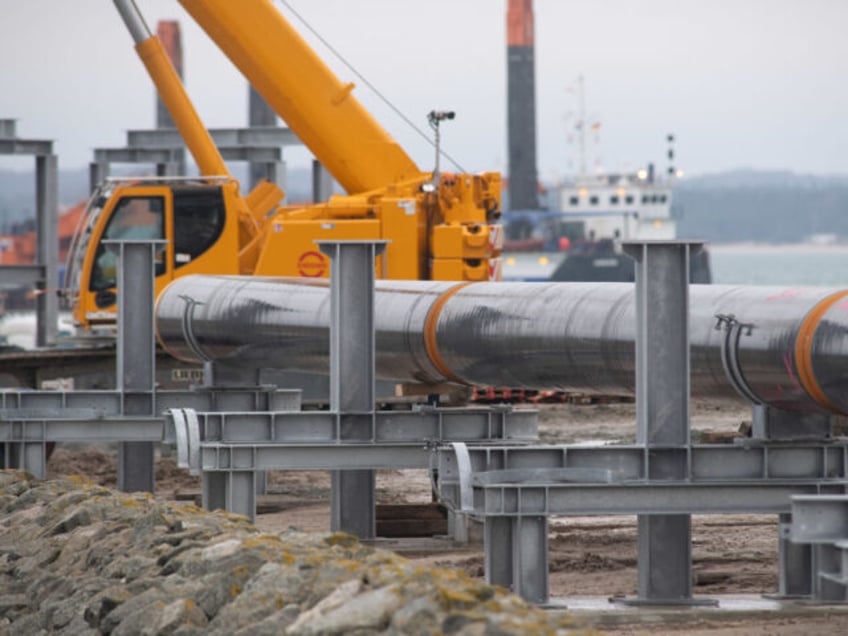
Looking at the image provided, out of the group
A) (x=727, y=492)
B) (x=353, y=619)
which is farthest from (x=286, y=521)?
(x=353, y=619)

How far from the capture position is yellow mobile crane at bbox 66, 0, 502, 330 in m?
20.0

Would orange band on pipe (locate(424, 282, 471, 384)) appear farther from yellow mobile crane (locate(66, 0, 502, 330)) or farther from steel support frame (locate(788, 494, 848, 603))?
yellow mobile crane (locate(66, 0, 502, 330))

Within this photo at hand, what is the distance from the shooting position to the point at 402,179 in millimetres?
20953

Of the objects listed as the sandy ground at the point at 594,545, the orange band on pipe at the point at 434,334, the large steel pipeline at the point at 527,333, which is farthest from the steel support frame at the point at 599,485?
the orange band on pipe at the point at 434,334

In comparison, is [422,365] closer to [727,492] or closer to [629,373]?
[629,373]

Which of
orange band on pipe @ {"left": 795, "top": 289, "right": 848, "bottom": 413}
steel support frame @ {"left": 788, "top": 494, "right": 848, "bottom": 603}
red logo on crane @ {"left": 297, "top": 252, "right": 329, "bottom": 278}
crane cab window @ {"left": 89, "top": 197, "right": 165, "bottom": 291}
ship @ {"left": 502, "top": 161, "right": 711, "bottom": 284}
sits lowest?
steel support frame @ {"left": 788, "top": 494, "right": 848, "bottom": 603}

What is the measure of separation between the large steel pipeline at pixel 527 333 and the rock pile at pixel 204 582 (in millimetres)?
2525

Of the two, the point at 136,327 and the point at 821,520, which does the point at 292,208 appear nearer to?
the point at 136,327

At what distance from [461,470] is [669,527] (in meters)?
1.37

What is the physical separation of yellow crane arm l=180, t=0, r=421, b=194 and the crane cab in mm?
1624

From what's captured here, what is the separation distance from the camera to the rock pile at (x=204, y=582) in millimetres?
7516

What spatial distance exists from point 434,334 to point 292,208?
808 centimetres

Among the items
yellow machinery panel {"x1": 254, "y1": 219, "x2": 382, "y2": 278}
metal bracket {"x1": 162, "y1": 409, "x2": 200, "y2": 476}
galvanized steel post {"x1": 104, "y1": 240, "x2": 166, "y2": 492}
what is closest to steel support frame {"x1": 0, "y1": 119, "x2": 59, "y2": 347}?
yellow machinery panel {"x1": 254, "y1": 219, "x2": 382, "y2": 278}

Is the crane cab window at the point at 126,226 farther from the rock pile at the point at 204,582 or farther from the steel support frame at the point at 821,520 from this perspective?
the steel support frame at the point at 821,520
